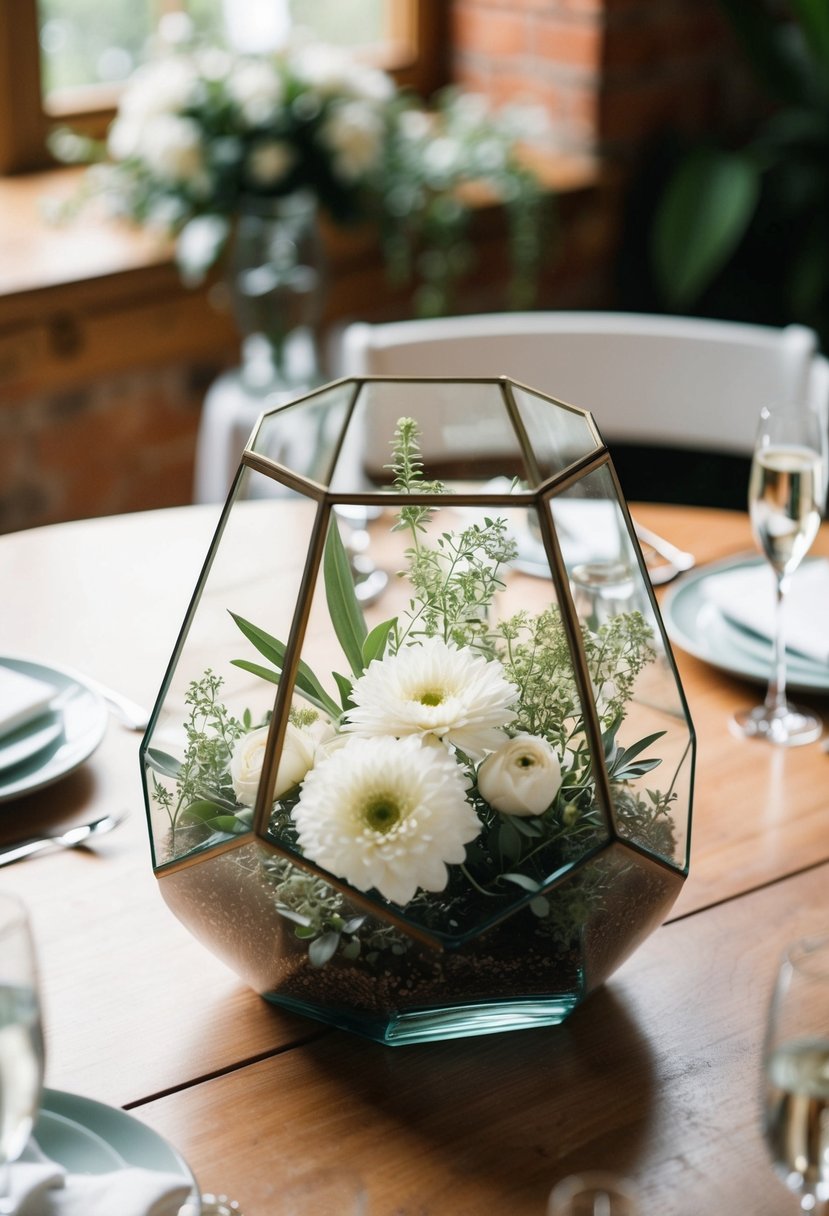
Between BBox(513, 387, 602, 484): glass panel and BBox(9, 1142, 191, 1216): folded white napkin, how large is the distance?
1.32ft

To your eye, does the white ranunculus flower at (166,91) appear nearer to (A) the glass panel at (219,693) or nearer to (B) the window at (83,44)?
(B) the window at (83,44)

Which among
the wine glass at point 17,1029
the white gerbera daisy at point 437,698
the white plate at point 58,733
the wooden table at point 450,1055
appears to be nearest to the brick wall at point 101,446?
the white plate at point 58,733

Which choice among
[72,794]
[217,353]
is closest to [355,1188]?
[72,794]

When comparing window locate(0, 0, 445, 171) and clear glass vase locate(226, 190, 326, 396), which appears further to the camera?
window locate(0, 0, 445, 171)

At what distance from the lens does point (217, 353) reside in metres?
2.76

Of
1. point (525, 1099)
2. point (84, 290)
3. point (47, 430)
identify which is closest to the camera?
point (525, 1099)

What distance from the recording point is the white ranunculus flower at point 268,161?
8.02 feet

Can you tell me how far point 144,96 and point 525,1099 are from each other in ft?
6.97

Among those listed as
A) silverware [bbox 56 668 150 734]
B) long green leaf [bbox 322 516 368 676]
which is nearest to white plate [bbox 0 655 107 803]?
silverware [bbox 56 668 150 734]

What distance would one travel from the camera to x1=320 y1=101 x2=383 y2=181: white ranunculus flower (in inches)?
97.1

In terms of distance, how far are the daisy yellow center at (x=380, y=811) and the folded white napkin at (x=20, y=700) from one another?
0.44m

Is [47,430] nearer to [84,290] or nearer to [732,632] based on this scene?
[84,290]

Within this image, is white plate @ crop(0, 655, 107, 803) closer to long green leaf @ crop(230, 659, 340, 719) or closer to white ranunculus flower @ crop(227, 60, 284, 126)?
long green leaf @ crop(230, 659, 340, 719)

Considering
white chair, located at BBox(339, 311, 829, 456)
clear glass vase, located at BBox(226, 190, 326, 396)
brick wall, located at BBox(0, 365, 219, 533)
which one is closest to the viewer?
white chair, located at BBox(339, 311, 829, 456)
